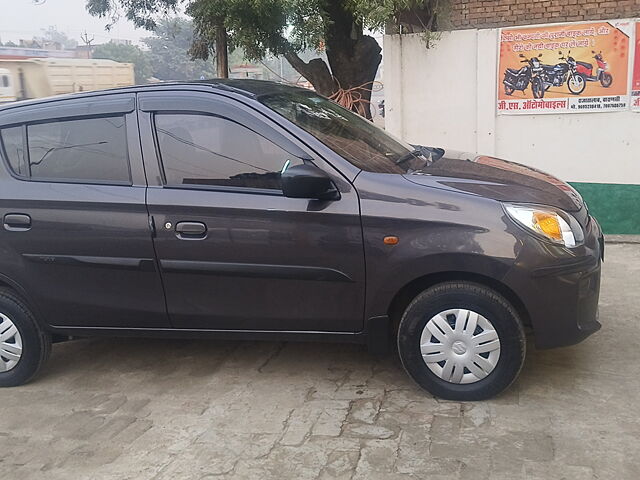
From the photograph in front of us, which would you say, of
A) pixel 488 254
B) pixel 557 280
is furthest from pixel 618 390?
pixel 488 254

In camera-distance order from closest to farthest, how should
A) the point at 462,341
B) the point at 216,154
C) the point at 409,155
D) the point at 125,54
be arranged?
1. the point at 462,341
2. the point at 216,154
3. the point at 409,155
4. the point at 125,54

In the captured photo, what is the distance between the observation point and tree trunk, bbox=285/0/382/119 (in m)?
8.42

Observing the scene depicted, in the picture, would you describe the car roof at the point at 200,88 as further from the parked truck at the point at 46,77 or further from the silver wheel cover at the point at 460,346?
the parked truck at the point at 46,77

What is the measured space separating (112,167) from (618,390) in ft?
10.5

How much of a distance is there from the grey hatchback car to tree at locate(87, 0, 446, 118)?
3155 mm

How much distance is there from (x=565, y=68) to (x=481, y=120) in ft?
3.27

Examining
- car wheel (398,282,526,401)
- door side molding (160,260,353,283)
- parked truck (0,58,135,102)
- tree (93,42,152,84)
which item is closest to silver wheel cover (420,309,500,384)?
car wheel (398,282,526,401)

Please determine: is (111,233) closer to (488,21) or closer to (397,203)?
(397,203)

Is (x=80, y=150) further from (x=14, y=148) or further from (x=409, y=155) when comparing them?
(x=409, y=155)

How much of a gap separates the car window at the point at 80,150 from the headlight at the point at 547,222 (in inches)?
88.5

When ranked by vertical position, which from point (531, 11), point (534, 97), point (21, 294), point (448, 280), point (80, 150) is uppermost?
point (531, 11)

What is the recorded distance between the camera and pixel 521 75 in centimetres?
711

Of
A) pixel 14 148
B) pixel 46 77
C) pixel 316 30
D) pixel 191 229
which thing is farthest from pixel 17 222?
pixel 46 77

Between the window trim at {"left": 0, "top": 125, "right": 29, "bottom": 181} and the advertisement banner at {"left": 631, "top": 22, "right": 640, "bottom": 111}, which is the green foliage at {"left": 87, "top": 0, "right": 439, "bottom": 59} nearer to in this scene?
the advertisement banner at {"left": 631, "top": 22, "right": 640, "bottom": 111}
